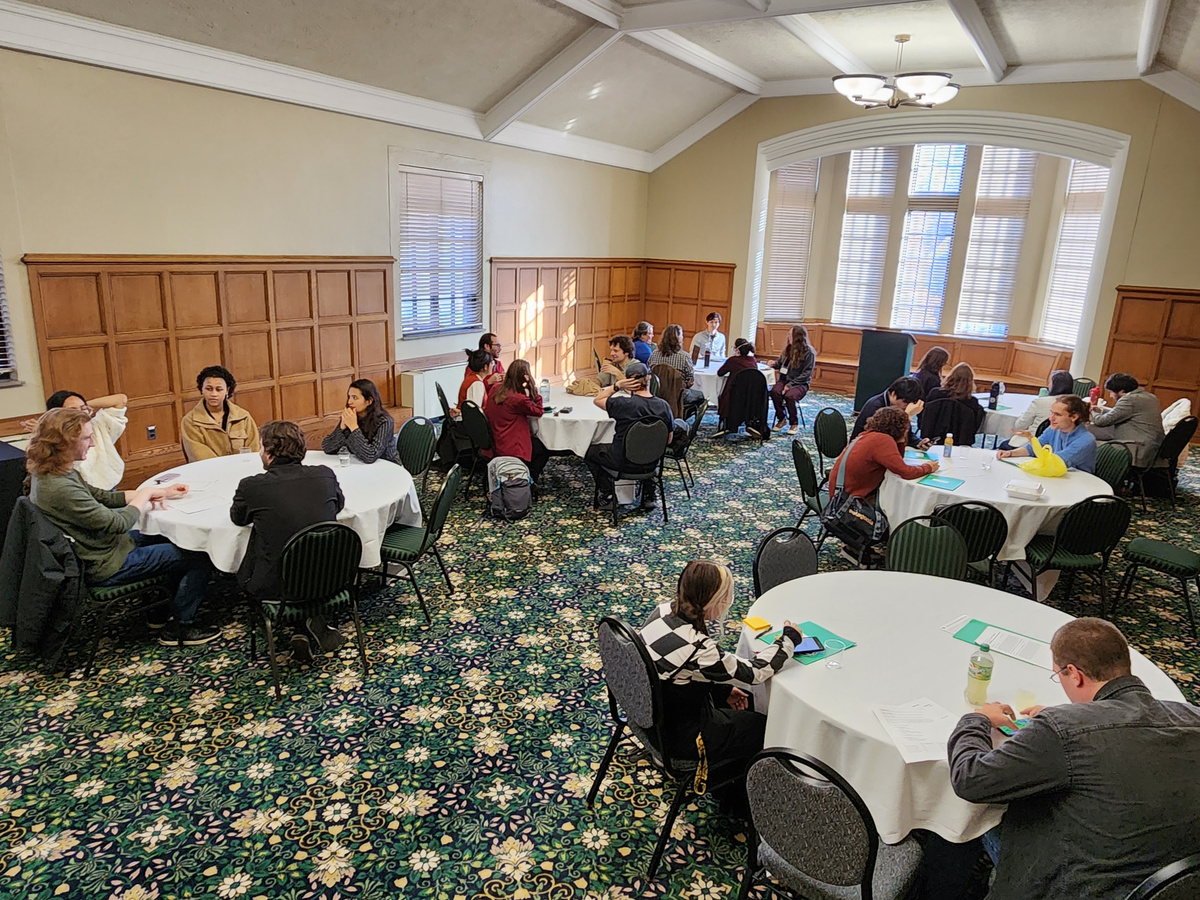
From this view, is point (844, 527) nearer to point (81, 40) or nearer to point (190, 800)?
point (190, 800)

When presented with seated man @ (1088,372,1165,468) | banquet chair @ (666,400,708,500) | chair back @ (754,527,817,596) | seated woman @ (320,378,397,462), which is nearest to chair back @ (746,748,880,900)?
chair back @ (754,527,817,596)

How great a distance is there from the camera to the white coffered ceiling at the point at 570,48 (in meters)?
6.08

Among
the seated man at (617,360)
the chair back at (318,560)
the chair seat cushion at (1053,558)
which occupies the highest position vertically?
the seated man at (617,360)

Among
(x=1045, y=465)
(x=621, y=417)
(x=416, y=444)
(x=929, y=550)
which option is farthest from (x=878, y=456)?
(x=416, y=444)

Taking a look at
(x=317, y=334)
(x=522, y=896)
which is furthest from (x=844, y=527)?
(x=317, y=334)

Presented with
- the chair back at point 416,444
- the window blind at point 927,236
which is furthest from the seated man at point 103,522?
the window blind at point 927,236

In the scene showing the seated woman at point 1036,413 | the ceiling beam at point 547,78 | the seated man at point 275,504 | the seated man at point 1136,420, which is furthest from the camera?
the ceiling beam at point 547,78

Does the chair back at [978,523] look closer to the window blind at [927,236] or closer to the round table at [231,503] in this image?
the round table at [231,503]

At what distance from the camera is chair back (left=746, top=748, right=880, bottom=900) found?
2111 mm

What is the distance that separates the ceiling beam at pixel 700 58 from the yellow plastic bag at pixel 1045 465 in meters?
5.92

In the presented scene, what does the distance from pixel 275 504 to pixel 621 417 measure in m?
3.17

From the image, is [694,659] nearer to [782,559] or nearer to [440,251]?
[782,559]

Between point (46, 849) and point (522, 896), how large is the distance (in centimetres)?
187

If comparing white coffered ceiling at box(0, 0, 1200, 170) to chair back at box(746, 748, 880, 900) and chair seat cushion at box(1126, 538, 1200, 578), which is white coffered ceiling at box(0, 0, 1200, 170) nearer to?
chair seat cushion at box(1126, 538, 1200, 578)
